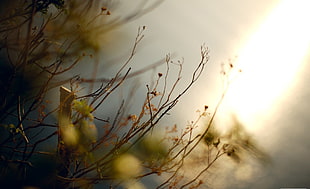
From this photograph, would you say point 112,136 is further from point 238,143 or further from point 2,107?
point 238,143

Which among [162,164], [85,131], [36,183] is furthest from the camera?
[162,164]

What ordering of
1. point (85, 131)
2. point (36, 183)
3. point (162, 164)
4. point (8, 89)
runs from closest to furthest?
point (85, 131), point (36, 183), point (8, 89), point (162, 164)

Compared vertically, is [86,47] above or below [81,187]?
above

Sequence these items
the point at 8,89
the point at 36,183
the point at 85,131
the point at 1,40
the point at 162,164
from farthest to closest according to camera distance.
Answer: the point at 162,164 < the point at 1,40 < the point at 8,89 < the point at 36,183 < the point at 85,131

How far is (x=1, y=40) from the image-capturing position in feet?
4.29

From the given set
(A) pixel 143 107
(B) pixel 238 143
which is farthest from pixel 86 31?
(B) pixel 238 143

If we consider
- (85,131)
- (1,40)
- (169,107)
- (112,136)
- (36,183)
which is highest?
(1,40)

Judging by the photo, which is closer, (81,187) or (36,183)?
(36,183)

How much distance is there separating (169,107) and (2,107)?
76 centimetres

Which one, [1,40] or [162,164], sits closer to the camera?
[1,40]

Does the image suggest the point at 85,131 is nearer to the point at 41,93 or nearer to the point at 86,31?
the point at 41,93

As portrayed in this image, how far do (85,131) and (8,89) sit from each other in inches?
17.8

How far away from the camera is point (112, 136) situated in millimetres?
1349

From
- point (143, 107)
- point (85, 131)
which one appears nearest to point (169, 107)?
point (143, 107)
